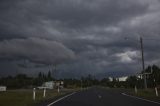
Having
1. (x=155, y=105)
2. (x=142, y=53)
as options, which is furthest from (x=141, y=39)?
(x=155, y=105)

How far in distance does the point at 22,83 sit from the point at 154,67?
76645 mm

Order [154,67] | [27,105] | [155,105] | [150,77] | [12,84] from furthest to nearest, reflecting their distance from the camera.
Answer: [12,84] → [154,67] → [150,77] → [27,105] → [155,105]

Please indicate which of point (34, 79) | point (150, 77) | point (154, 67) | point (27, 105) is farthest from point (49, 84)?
point (27, 105)

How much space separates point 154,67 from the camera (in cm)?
14300

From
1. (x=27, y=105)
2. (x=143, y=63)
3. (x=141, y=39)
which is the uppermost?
(x=141, y=39)

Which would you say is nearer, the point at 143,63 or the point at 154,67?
the point at 143,63

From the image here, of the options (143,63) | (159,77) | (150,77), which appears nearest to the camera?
(143,63)

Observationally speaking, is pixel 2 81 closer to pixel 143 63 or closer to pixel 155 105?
pixel 143 63

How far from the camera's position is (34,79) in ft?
649

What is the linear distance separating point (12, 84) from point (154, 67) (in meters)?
77.2

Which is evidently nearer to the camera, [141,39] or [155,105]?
[155,105]

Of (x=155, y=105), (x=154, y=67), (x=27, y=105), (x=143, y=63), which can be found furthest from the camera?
(x=154, y=67)

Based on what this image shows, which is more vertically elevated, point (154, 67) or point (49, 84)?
point (154, 67)

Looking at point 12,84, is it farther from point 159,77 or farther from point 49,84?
point 159,77
